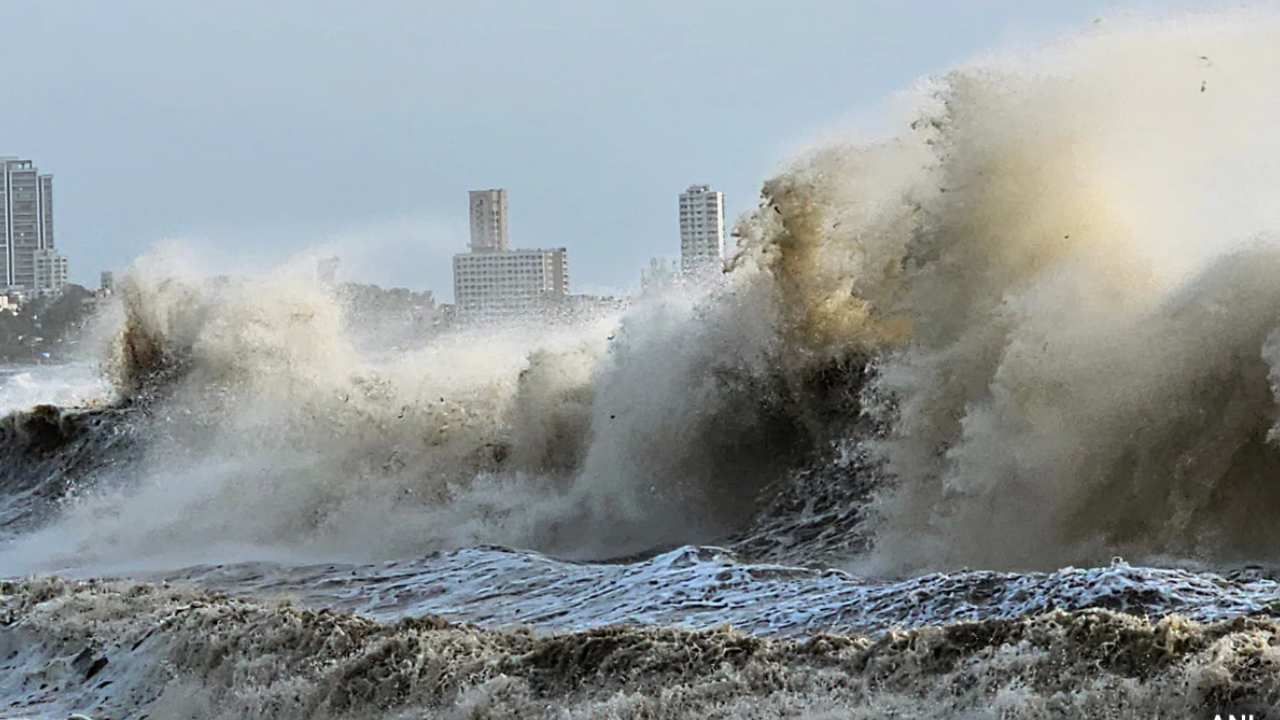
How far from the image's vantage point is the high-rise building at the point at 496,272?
37.6 m

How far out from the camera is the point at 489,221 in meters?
64.2

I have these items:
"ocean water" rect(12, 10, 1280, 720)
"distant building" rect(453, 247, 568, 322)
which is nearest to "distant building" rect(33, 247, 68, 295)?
"distant building" rect(453, 247, 568, 322)

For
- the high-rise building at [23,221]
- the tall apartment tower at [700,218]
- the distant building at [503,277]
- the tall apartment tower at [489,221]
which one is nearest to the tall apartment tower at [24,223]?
the high-rise building at [23,221]

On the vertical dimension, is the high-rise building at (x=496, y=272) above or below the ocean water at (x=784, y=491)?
above

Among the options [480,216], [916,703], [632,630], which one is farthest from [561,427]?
[480,216]

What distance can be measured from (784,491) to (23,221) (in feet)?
471

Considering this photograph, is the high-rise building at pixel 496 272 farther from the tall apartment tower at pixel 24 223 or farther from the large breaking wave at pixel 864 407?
the tall apartment tower at pixel 24 223

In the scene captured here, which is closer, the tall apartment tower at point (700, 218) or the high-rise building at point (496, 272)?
the tall apartment tower at point (700, 218)

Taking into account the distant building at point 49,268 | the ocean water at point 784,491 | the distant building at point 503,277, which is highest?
the distant building at point 49,268

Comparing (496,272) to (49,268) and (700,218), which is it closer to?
(700,218)

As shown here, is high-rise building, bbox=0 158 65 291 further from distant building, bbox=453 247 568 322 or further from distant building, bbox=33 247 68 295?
distant building, bbox=453 247 568 322

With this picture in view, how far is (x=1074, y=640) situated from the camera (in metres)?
7.55

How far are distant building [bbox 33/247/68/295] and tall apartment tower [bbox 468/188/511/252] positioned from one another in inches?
3205

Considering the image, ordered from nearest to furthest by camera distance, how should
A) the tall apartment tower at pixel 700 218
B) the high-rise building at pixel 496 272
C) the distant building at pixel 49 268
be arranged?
the tall apartment tower at pixel 700 218 → the high-rise building at pixel 496 272 → the distant building at pixel 49 268
